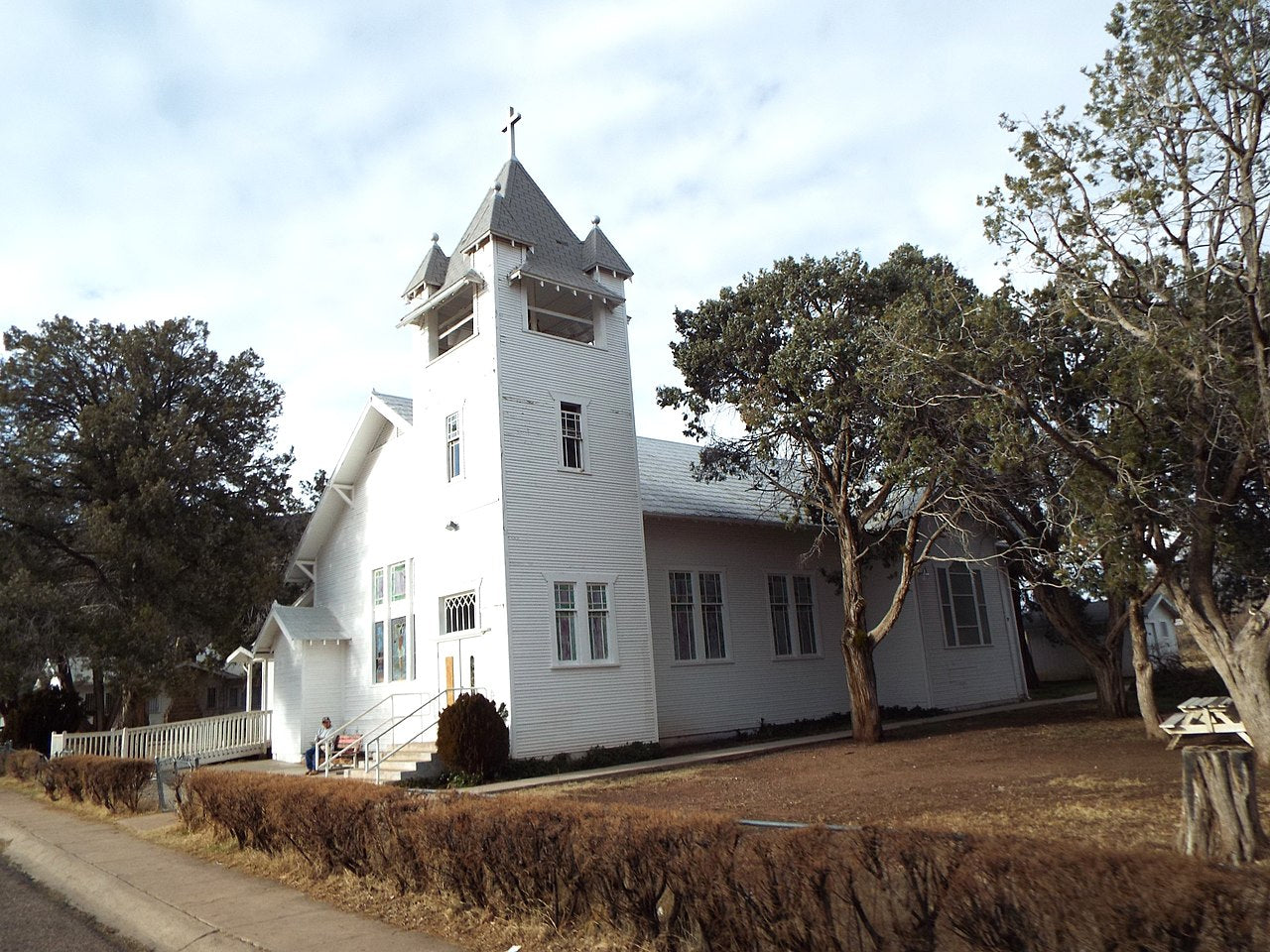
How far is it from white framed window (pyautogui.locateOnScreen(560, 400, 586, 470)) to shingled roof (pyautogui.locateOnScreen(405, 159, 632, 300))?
8.79 feet

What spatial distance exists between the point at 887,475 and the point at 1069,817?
26.9ft

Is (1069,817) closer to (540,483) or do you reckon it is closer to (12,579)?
(540,483)

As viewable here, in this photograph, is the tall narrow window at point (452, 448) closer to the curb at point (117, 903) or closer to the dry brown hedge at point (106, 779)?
the dry brown hedge at point (106, 779)

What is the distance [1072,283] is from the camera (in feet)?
41.7

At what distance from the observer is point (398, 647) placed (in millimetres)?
20719

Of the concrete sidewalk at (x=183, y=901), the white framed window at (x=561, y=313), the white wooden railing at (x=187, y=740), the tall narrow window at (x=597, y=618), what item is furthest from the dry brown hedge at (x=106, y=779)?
the white framed window at (x=561, y=313)

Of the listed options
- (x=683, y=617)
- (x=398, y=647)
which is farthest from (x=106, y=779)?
(x=683, y=617)

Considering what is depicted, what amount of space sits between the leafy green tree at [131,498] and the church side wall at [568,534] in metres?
10.8

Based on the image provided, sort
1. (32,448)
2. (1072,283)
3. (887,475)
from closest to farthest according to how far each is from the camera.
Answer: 1. (1072,283)
2. (887,475)
3. (32,448)

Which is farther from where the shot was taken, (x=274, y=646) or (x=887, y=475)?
(x=274, y=646)

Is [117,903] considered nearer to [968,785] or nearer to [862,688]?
[968,785]

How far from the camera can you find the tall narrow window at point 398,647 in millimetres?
20422

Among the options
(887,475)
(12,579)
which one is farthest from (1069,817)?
(12,579)

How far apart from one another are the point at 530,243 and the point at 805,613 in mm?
11540
